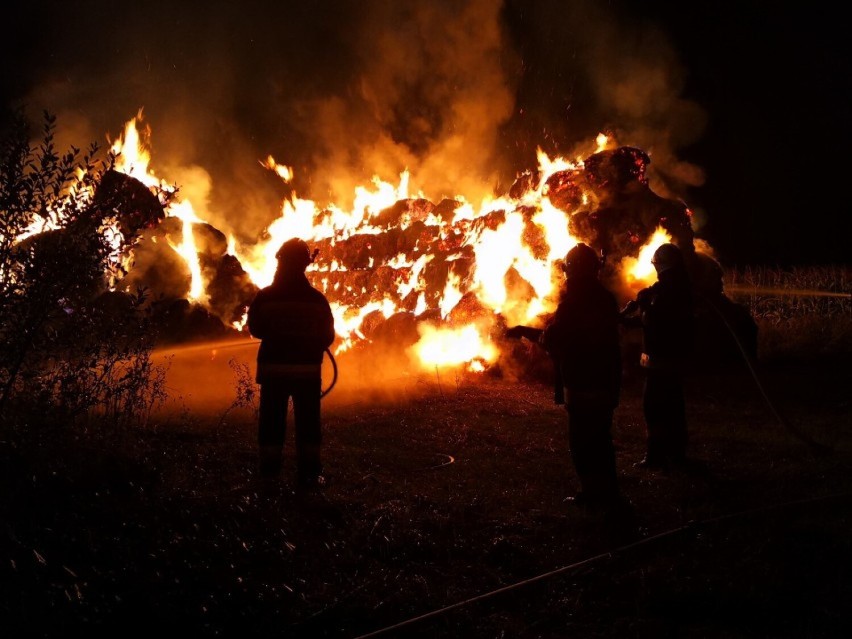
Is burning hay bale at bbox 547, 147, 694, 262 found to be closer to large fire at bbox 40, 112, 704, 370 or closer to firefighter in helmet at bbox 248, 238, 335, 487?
large fire at bbox 40, 112, 704, 370

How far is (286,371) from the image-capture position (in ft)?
17.8

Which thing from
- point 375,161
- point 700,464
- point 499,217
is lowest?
point 700,464

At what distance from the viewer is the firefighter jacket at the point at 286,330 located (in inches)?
214

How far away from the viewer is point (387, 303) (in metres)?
15.0

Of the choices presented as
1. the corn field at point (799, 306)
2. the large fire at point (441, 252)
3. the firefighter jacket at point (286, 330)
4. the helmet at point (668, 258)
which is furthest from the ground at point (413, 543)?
the corn field at point (799, 306)

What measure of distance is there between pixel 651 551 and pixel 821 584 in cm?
108

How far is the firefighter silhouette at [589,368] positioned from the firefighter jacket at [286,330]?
7.50ft

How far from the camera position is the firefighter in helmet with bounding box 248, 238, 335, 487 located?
17.8ft

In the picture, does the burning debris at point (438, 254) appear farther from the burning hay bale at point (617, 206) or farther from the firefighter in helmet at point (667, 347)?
the firefighter in helmet at point (667, 347)

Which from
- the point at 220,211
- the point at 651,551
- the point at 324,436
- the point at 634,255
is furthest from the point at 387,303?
the point at 651,551

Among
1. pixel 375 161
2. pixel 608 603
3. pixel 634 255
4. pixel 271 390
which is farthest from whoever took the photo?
pixel 375 161

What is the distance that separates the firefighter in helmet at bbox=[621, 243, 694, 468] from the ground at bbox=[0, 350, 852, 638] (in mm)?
364

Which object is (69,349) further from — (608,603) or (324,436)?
(608,603)

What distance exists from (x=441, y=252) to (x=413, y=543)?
10882mm
